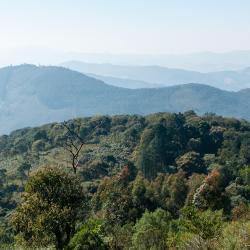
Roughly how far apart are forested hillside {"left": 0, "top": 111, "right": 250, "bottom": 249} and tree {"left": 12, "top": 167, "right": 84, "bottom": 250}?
59 mm

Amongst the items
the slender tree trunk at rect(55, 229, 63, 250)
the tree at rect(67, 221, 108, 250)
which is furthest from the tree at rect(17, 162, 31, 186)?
the tree at rect(67, 221, 108, 250)

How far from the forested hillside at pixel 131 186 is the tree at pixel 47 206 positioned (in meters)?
0.06

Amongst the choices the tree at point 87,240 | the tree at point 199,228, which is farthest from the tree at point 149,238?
the tree at point 87,240

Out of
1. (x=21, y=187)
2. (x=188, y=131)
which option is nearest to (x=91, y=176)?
(x=21, y=187)

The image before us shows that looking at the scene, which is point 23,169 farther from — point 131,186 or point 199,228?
point 199,228

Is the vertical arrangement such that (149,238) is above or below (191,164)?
above

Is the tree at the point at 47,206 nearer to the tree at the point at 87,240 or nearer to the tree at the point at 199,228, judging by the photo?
the tree at the point at 87,240

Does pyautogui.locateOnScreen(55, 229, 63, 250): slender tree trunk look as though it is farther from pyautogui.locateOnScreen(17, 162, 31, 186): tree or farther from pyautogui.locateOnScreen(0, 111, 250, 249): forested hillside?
pyautogui.locateOnScreen(17, 162, 31, 186): tree

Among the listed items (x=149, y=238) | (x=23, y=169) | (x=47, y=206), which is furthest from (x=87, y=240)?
(x=23, y=169)

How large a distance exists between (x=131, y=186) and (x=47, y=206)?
41916 mm

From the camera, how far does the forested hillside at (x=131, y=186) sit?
29828mm

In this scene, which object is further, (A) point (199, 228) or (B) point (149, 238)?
(B) point (149, 238)

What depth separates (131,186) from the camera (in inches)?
2788

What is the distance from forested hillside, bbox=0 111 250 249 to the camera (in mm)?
29828
